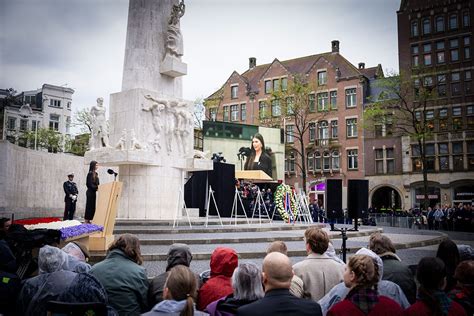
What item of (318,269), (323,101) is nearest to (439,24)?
(323,101)

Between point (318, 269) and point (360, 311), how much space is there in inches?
53.1

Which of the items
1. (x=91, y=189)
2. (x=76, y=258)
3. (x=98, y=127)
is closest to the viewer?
(x=76, y=258)

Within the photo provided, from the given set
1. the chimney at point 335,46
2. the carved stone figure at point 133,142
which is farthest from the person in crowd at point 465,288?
the chimney at point 335,46

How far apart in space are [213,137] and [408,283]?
41398 mm

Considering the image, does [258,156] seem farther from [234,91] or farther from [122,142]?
[122,142]

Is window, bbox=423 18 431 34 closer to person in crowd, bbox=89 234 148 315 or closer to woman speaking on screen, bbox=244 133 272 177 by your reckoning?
woman speaking on screen, bbox=244 133 272 177

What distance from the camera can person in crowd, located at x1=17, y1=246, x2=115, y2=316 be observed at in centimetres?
384

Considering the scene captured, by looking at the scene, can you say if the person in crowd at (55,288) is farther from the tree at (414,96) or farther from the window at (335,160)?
the window at (335,160)

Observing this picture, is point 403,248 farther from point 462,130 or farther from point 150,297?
point 462,130

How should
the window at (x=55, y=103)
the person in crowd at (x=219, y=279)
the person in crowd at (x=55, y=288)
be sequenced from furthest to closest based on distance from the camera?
the window at (x=55, y=103)
the person in crowd at (x=219, y=279)
the person in crowd at (x=55, y=288)

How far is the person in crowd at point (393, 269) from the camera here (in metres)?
4.74

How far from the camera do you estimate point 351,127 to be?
4956 cm

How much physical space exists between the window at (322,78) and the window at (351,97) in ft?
9.80

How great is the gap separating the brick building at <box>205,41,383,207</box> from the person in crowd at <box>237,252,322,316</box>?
43496 millimetres
